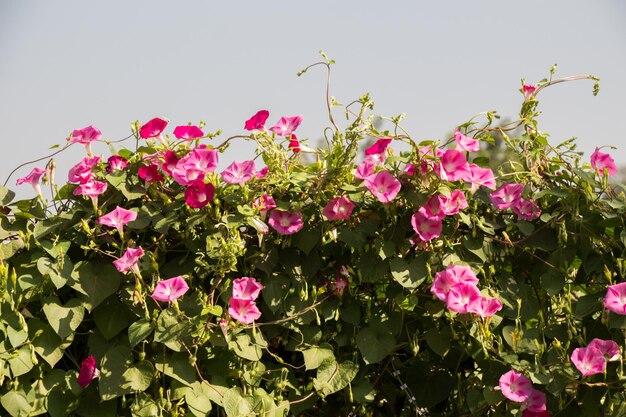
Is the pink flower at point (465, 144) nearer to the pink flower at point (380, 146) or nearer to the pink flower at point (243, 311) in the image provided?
the pink flower at point (380, 146)

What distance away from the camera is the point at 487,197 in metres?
2.58

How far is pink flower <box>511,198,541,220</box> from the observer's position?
102 inches

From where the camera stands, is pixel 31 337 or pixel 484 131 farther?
pixel 484 131

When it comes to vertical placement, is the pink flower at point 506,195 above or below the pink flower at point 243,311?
below

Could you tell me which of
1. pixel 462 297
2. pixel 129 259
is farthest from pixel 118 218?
pixel 462 297

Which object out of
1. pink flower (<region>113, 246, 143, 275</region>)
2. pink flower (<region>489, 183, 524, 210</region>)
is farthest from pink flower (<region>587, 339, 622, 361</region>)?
pink flower (<region>113, 246, 143, 275</region>)

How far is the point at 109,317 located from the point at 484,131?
1260mm

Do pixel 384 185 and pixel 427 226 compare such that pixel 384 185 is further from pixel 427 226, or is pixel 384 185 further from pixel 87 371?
pixel 87 371

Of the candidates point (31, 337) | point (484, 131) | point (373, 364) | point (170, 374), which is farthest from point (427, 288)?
point (31, 337)

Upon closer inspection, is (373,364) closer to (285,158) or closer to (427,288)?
(427,288)

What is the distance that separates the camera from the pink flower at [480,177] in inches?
97.9

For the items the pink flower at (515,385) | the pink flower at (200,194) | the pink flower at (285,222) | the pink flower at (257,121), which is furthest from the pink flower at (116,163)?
the pink flower at (515,385)

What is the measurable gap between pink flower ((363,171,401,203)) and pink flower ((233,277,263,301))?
0.42 metres

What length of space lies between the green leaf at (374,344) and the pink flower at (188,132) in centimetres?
78
